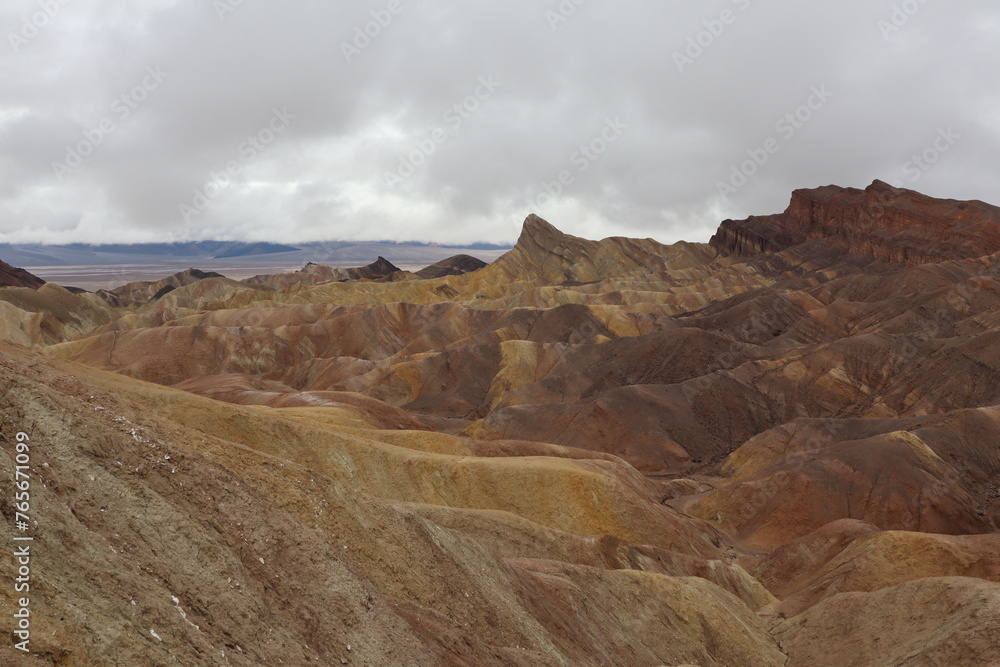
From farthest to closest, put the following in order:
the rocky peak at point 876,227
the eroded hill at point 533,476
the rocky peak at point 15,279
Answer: the rocky peak at point 15,279 < the rocky peak at point 876,227 < the eroded hill at point 533,476

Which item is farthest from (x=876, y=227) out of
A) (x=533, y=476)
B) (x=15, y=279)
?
(x=15, y=279)

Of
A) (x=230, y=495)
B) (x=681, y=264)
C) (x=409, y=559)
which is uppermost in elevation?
(x=681, y=264)

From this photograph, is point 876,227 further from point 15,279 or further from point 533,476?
point 15,279

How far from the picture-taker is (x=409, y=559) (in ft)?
61.1

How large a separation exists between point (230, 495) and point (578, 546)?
17539mm

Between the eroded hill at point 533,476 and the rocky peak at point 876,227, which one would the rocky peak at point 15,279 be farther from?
the rocky peak at point 876,227

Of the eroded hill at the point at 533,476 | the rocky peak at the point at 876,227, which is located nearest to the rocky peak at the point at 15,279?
the eroded hill at the point at 533,476

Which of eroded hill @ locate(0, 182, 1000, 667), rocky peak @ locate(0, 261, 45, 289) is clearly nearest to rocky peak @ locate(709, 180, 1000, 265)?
eroded hill @ locate(0, 182, 1000, 667)

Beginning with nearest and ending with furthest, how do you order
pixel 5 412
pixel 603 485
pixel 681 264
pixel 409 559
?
1. pixel 5 412
2. pixel 409 559
3. pixel 603 485
4. pixel 681 264

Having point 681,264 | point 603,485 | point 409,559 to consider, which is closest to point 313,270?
point 681,264

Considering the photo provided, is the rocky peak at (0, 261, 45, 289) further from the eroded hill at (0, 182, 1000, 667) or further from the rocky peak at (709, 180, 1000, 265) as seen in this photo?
the rocky peak at (709, 180, 1000, 265)

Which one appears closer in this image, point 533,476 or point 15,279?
point 533,476

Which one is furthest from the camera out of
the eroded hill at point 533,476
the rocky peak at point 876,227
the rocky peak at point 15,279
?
the rocky peak at point 15,279

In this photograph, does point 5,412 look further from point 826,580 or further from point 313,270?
point 313,270
